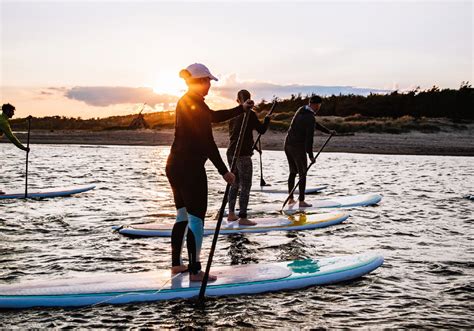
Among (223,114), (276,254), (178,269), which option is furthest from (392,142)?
(178,269)

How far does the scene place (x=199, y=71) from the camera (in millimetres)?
5473

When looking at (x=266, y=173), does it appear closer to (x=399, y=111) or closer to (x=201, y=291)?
(x=201, y=291)

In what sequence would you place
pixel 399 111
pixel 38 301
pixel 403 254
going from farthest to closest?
pixel 399 111 < pixel 403 254 < pixel 38 301

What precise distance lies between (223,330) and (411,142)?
2902 centimetres

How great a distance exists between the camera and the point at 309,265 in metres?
6.48

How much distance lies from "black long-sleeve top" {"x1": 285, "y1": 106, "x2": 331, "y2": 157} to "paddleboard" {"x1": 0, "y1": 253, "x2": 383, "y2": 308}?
413 cm

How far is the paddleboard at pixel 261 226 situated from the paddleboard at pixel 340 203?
2.50ft

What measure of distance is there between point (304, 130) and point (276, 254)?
3.70 meters

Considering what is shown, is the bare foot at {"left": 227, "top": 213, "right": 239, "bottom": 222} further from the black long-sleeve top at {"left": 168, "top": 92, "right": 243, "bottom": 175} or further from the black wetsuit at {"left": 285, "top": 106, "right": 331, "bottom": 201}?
the black long-sleeve top at {"left": 168, "top": 92, "right": 243, "bottom": 175}

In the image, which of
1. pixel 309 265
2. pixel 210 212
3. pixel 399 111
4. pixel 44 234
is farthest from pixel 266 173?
pixel 399 111

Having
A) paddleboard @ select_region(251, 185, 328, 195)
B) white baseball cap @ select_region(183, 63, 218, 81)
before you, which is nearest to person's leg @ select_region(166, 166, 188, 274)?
→ white baseball cap @ select_region(183, 63, 218, 81)

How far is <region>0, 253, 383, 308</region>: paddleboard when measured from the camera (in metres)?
5.30

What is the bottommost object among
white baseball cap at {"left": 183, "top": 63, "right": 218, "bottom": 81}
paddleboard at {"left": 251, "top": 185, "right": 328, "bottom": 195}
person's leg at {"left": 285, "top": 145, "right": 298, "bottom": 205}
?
paddleboard at {"left": 251, "top": 185, "right": 328, "bottom": 195}

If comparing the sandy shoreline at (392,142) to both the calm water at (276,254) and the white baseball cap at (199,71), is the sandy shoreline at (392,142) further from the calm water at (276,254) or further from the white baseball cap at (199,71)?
the white baseball cap at (199,71)
